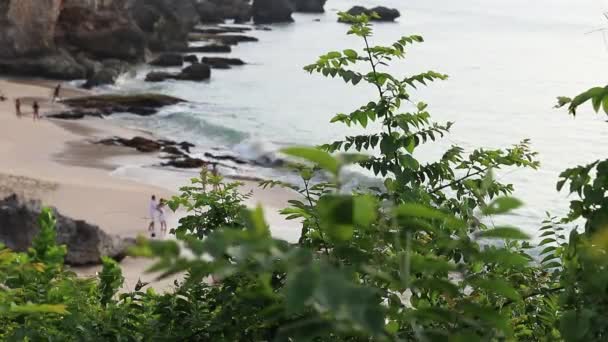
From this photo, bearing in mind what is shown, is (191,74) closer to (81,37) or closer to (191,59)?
(191,59)

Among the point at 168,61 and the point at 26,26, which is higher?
the point at 26,26

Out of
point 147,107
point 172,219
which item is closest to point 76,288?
point 172,219

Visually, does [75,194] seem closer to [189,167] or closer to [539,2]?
[189,167]

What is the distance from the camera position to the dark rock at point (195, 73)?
1826 inches

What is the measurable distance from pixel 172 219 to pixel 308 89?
29.9m

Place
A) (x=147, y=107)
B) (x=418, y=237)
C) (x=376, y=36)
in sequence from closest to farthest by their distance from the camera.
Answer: (x=418, y=237), (x=147, y=107), (x=376, y=36)

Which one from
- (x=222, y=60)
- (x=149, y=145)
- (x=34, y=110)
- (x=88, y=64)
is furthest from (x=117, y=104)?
(x=222, y=60)

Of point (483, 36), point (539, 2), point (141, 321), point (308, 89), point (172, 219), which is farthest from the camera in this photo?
point (539, 2)

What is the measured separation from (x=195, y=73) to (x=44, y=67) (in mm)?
8333

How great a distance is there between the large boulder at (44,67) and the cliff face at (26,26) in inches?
19.0

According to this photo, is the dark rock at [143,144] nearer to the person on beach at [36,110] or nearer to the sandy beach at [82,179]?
the sandy beach at [82,179]

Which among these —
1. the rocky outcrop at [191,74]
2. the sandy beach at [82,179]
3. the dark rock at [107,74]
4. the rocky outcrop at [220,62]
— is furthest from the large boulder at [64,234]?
the rocky outcrop at [220,62]

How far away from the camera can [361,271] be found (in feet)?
7.31

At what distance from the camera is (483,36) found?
87.9 m
